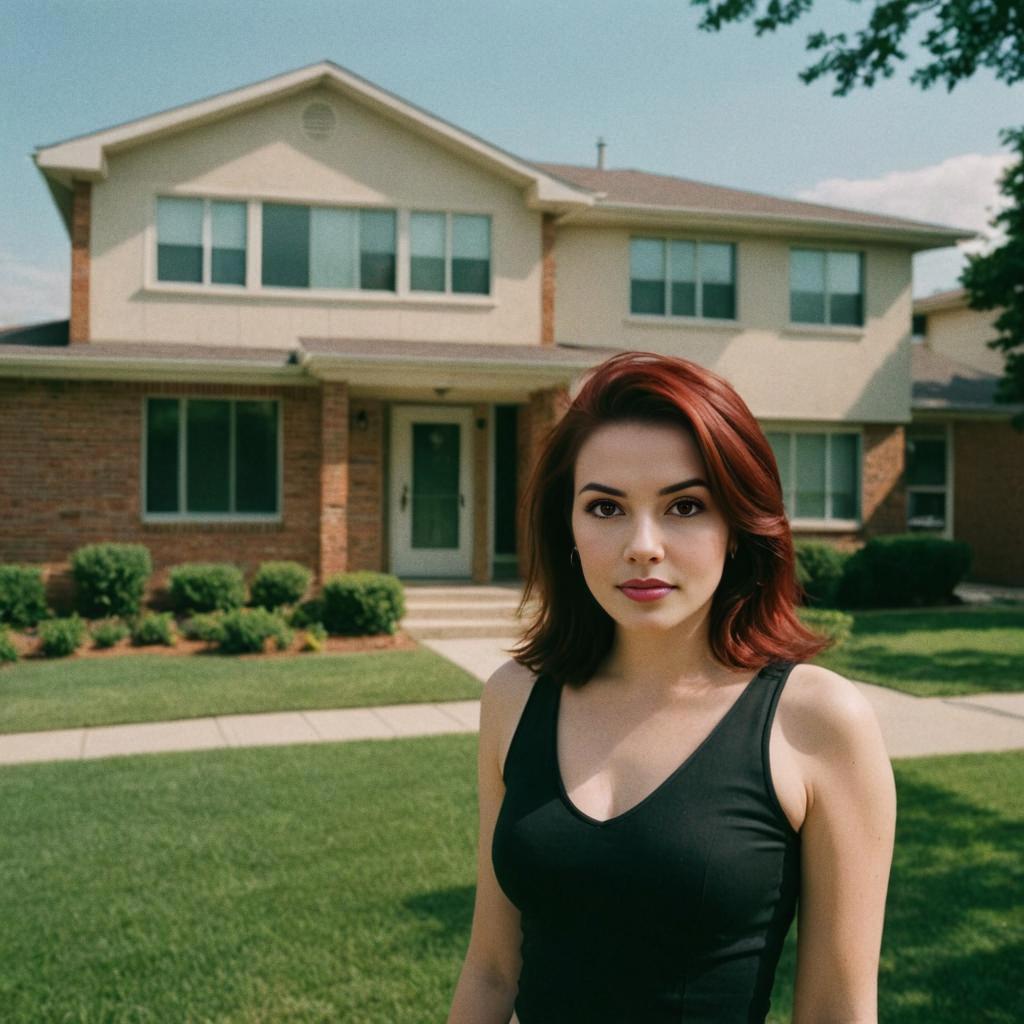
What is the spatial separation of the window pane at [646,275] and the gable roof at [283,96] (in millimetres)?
1808

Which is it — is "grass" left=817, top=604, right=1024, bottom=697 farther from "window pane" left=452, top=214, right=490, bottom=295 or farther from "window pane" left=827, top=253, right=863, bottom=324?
"window pane" left=452, top=214, right=490, bottom=295

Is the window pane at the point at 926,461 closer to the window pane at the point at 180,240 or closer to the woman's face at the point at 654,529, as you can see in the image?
the window pane at the point at 180,240

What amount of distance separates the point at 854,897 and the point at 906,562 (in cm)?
1659

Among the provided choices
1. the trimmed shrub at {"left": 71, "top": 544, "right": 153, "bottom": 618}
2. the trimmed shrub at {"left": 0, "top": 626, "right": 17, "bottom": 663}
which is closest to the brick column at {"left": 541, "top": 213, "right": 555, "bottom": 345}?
the trimmed shrub at {"left": 71, "top": 544, "right": 153, "bottom": 618}

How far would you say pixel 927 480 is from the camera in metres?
21.5

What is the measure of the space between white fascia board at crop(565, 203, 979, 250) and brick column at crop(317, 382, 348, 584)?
188 inches

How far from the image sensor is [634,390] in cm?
176

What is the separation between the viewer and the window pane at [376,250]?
54.0ft

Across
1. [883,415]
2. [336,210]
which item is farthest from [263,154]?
[883,415]

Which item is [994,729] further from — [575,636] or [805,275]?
[805,275]

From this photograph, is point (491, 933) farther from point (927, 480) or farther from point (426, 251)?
point (927, 480)

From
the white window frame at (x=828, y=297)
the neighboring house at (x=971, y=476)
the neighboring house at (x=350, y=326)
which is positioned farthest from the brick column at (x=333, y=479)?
the neighboring house at (x=971, y=476)

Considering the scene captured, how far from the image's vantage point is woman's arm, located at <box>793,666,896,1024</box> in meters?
1.61

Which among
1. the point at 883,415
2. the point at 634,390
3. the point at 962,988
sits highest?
the point at 883,415
